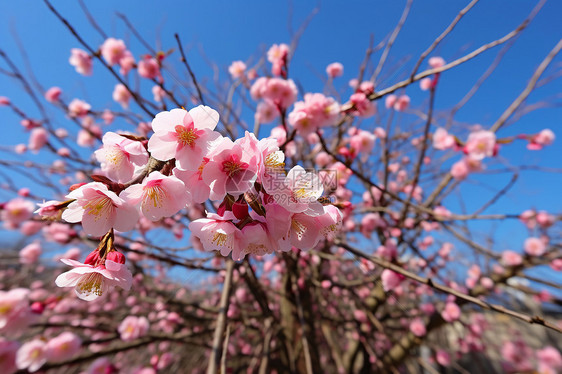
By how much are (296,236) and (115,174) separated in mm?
606

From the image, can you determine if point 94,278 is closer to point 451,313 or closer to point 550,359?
point 451,313

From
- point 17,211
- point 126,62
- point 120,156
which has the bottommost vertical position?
point 120,156

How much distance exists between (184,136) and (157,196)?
0.19 m

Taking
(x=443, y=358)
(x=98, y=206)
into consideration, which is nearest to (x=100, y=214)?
(x=98, y=206)

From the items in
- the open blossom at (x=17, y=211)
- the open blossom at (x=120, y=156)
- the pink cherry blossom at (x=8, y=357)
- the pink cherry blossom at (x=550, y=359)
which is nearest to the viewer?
the open blossom at (x=120, y=156)

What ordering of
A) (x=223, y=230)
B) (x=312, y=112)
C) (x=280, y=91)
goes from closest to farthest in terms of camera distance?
(x=223, y=230), (x=312, y=112), (x=280, y=91)

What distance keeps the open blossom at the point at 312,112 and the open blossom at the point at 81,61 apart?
2.70 meters

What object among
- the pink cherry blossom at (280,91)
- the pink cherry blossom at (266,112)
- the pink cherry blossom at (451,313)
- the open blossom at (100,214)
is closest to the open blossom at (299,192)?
the open blossom at (100,214)

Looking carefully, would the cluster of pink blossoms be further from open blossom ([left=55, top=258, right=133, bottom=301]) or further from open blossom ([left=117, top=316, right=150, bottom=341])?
open blossom ([left=117, top=316, right=150, bottom=341])

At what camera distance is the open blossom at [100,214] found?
68 cm

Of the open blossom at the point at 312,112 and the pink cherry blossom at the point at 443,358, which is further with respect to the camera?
the pink cherry blossom at the point at 443,358

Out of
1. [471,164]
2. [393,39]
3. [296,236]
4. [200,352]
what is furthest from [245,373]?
[393,39]

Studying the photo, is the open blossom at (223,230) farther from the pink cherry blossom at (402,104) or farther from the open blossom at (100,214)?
the pink cherry blossom at (402,104)

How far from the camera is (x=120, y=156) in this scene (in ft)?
2.50
